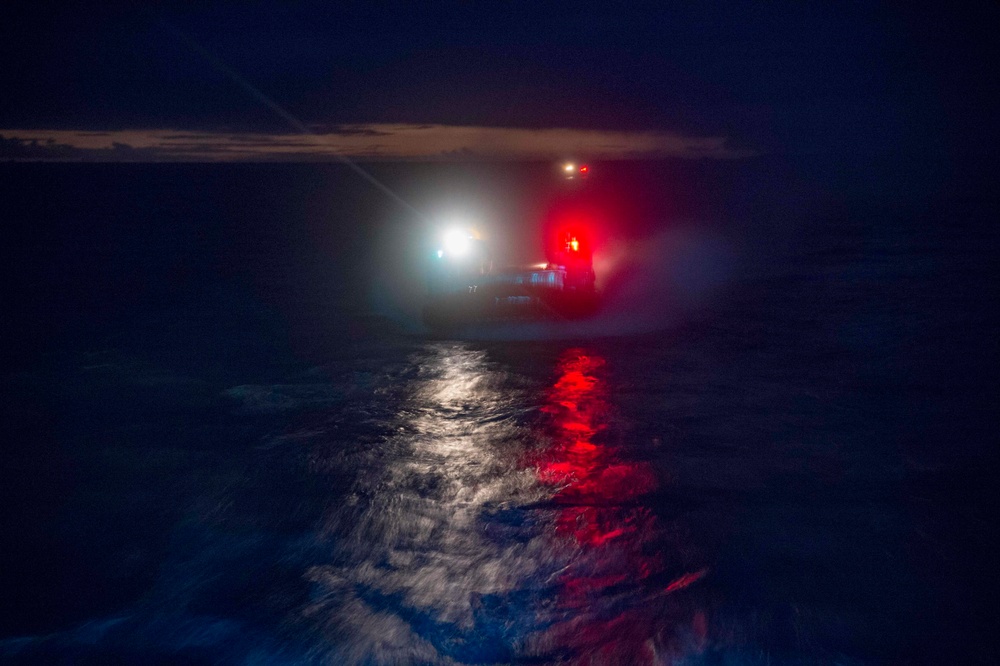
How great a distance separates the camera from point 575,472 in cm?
614

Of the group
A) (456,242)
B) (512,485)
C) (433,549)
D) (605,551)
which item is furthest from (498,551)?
(456,242)

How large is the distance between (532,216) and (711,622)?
9.82 meters

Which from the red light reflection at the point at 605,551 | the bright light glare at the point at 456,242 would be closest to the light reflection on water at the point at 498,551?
the red light reflection at the point at 605,551

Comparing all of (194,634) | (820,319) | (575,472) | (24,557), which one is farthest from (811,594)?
(820,319)

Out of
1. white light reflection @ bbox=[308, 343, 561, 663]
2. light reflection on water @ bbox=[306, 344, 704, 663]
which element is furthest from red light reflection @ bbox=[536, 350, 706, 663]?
white light reflection @ bbox=[308, 343, 561, 663]

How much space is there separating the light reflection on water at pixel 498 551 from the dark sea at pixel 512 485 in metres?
0.02

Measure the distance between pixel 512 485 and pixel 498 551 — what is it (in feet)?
3.30

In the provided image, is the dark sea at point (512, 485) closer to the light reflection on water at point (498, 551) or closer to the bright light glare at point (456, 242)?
the light reflection on water at point (498, 551)

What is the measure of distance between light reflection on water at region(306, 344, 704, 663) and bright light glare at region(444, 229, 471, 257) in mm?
4919

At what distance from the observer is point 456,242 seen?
12.0 m

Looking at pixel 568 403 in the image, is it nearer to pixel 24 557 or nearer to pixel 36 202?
pixel 24 557

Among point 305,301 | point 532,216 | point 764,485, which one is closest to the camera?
point 764,485

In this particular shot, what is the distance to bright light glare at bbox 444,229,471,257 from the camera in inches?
474

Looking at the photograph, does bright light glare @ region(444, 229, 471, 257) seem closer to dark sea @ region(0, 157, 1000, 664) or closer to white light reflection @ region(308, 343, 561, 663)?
dark sea @ region(0, 157, 1000, 664)
